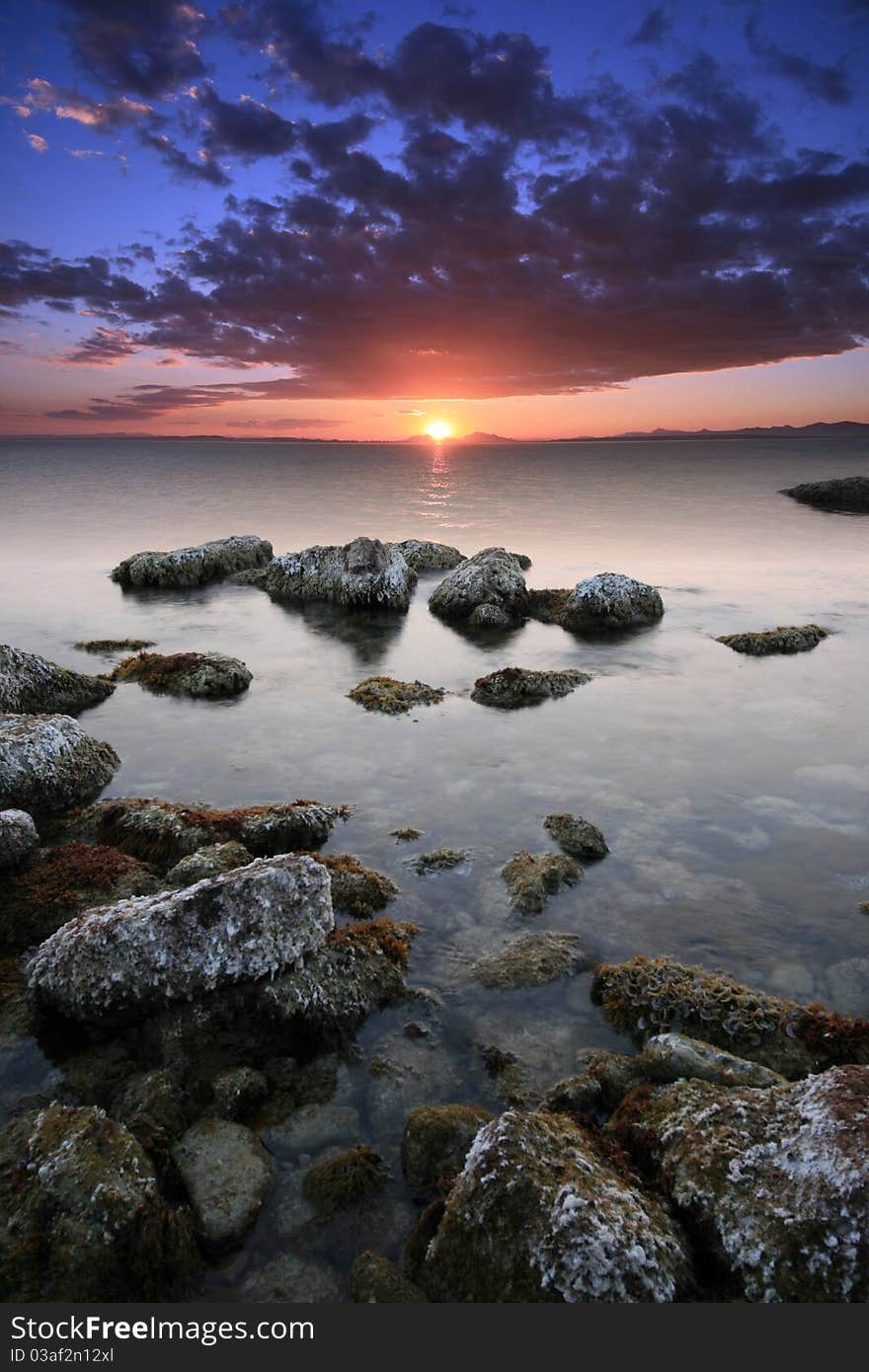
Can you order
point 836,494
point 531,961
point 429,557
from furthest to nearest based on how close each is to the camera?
point 836,494 < point 429,557 < point 531,961

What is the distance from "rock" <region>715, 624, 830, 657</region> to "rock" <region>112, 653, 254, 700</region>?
42.6 feet

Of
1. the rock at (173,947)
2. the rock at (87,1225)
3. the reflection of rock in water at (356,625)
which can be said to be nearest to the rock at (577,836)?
the rock at (173,947)

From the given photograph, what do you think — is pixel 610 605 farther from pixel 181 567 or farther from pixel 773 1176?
pixel 773 1176

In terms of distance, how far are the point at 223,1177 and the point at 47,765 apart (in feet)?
26.0

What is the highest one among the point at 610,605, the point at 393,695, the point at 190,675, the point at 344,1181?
the point at 610,605

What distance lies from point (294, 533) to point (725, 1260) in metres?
44.6

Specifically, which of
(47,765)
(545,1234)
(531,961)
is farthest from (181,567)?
(545,1234)

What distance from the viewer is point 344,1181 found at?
5.63 metres

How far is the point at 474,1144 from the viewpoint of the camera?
5.17m

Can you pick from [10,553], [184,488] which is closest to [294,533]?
[10,553]

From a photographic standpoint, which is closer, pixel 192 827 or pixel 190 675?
pixel 192 827

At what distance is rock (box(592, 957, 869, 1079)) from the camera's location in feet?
22.7

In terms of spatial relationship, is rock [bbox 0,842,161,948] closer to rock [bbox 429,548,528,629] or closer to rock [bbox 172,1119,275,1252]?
rock [bbox 172,1119,275,1252]

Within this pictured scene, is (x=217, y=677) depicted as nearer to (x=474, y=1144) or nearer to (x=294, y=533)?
(x=474, y=1144)
